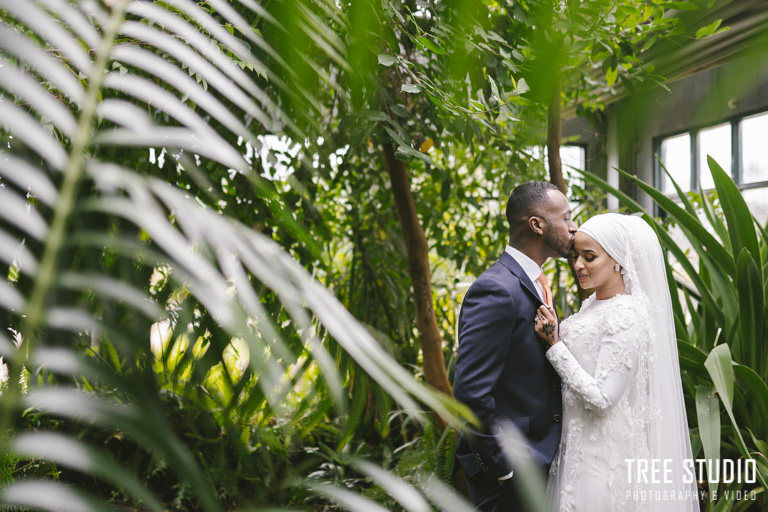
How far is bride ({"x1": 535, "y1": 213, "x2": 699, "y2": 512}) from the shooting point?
1.55 metres

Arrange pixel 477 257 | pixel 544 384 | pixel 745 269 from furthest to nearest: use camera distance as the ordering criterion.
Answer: pixel 477 257 < pixel 745 269 < pixel 544 384

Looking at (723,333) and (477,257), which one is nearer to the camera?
(723,333)

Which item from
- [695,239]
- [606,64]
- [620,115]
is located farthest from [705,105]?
[695,239]

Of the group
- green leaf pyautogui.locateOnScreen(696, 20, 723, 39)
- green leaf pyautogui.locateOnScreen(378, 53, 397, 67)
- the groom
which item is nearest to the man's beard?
the groom

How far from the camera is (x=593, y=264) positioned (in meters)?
1.70

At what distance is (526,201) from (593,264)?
29cm

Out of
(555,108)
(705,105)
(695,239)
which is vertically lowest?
(705,105)

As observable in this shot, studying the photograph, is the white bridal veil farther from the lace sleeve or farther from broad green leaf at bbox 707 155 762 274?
broad green leaf at bbox 707 155 762 274

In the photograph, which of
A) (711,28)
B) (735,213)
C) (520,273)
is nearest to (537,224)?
(520,273)

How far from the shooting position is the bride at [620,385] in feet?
5.08

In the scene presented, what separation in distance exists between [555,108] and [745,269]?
84 centimetres

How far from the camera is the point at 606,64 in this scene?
189 centimetres

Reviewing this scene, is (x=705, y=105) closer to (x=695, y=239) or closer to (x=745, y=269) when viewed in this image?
(x=745, y=269)

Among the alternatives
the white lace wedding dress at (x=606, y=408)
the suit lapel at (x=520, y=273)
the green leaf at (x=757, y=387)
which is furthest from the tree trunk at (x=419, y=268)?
the green leaf at (x=757, y=387)
